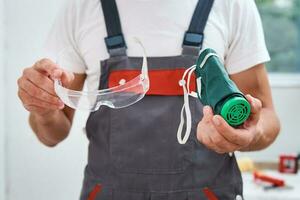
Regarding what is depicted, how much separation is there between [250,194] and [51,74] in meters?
0.77

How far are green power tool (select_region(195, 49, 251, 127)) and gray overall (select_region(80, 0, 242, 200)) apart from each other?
135mm

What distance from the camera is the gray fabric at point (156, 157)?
2.52 ft

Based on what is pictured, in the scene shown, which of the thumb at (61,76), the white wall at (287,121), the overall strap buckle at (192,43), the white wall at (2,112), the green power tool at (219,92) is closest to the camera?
the green power tool at (219,92)

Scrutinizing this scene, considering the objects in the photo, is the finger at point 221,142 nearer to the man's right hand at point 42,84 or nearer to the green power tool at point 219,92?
the green power tool at point 219,92

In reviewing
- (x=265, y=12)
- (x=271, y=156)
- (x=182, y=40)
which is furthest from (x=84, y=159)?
(x=265, y=12)

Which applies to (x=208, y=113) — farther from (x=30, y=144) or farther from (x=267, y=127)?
(x=30, y=144)

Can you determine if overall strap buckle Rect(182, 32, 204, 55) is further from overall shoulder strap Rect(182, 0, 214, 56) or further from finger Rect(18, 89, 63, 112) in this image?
finger Rect(18, 89, 63, 112)

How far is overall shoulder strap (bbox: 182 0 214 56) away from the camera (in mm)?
786

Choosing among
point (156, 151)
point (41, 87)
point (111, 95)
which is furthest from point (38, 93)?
point (156, 151)

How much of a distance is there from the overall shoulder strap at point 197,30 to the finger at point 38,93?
24 centimetres

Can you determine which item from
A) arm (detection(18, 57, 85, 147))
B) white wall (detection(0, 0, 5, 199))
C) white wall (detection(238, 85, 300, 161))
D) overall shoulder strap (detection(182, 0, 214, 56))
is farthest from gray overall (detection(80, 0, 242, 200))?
white wall (detection(238, 85, 300, 161))

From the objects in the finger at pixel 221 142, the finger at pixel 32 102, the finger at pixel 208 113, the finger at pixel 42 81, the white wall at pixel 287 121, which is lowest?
the white wall at pixel 287 121

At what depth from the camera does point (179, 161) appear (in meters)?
0.77

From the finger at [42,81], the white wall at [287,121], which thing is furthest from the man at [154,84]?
the white wall at [287,121]
